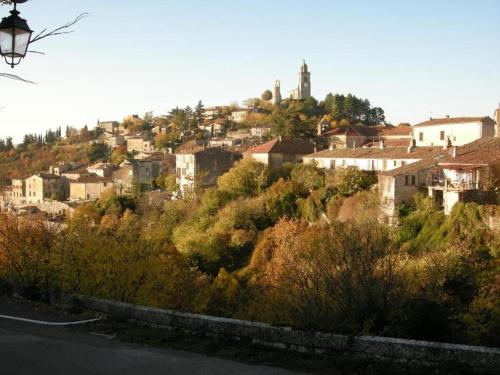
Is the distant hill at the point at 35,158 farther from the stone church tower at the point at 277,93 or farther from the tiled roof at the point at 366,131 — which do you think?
the tiled roof at the point at 366,131

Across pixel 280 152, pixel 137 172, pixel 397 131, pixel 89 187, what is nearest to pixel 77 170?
pixel 89 187

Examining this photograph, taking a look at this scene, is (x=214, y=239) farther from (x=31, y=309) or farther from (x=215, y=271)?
(x=31, y=309)

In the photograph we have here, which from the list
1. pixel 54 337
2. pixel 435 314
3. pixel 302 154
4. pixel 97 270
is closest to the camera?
pixel 435 314

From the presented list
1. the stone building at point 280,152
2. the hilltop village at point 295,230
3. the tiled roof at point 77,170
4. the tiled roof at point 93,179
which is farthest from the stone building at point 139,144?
the stone building at point 280,152

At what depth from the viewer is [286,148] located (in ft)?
197

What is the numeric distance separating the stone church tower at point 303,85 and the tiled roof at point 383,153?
86.8 metres

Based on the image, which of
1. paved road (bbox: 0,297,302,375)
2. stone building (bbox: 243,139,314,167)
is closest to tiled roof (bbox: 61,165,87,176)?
stone building (bbox: 243,139,314,167)

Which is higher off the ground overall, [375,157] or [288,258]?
[375,157]

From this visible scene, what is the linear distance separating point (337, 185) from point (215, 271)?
1083 centimetres

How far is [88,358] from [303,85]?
137m

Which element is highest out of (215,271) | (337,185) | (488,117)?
(488,117)

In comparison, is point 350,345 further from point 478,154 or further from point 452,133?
point 452,133

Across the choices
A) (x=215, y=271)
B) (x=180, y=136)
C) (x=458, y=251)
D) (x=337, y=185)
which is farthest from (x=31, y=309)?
(x=180, y=136)

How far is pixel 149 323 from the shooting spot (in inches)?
361
